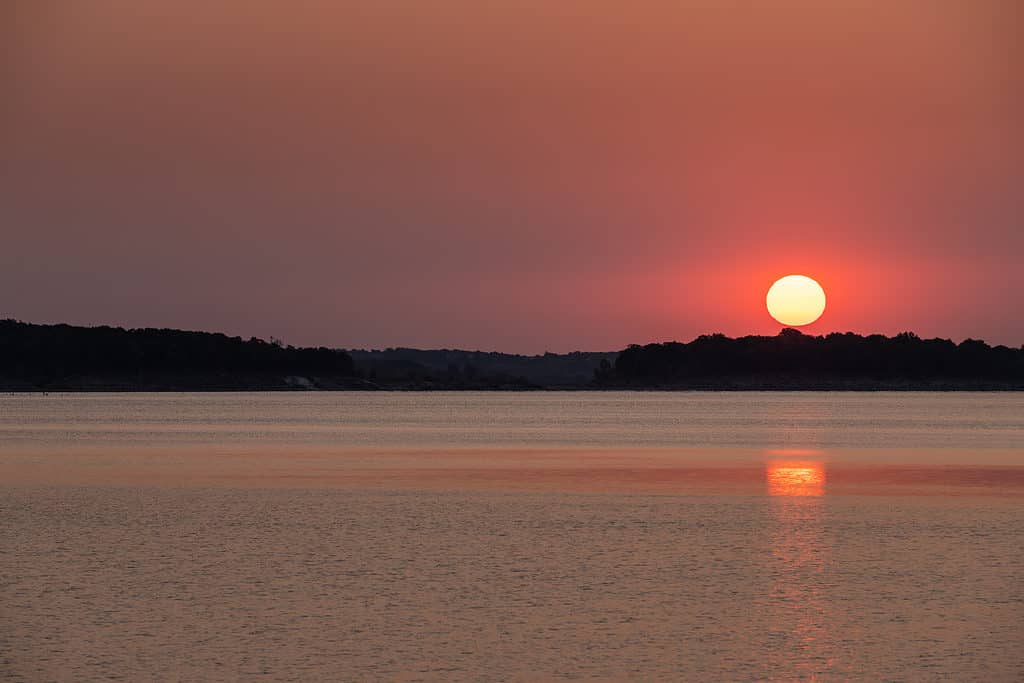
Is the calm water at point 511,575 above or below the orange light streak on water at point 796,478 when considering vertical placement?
below

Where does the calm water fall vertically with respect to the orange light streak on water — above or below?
below

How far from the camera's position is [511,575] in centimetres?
2731

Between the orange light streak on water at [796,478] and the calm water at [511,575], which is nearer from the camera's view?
the calm water at [511,575]

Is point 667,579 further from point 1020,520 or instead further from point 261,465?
point 261,465

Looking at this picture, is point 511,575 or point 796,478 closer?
point 511,575

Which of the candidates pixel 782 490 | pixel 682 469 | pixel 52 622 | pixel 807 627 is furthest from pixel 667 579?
pixel 682 469

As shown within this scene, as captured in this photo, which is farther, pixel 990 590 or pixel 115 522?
pixel 115 522

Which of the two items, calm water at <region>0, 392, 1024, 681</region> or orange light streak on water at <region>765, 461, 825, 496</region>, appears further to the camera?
orange light streak on water at <region>765, 461, 825, 496</region>

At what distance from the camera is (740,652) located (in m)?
20.0

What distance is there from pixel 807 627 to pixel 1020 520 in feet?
58.6

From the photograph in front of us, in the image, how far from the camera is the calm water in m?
19.7

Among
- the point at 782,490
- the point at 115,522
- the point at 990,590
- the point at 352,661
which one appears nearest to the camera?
the point at 352,661

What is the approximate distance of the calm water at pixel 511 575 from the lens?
1969cm

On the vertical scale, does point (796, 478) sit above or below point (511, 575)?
above
